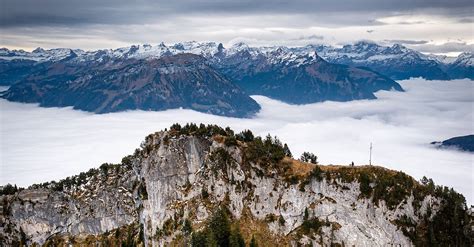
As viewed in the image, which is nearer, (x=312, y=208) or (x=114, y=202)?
(x=312, y=208)

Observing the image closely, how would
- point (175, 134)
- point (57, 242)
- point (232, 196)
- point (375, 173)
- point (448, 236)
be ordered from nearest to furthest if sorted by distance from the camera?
point (448, 236)
point (375, 173)
point (232, 196)
point (175, 134)
point (57, 242)

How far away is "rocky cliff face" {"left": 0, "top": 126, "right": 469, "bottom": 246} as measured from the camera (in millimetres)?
138625

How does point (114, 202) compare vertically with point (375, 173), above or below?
below

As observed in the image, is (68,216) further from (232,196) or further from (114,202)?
(232,196)

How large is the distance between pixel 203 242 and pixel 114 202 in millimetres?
55447

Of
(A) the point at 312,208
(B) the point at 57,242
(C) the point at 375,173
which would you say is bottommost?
(B) the point at 57,242

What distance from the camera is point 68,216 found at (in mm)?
183000

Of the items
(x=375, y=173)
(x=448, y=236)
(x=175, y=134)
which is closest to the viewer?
(x=448, y=236)

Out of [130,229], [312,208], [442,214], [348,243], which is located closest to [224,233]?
[312,208]

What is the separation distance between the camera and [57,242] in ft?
598

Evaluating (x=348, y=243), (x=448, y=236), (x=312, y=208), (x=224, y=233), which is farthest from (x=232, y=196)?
(x=448, y=236)

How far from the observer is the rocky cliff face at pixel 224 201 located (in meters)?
139

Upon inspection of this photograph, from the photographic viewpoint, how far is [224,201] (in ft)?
516

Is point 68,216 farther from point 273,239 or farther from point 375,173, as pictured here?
point 375,173
